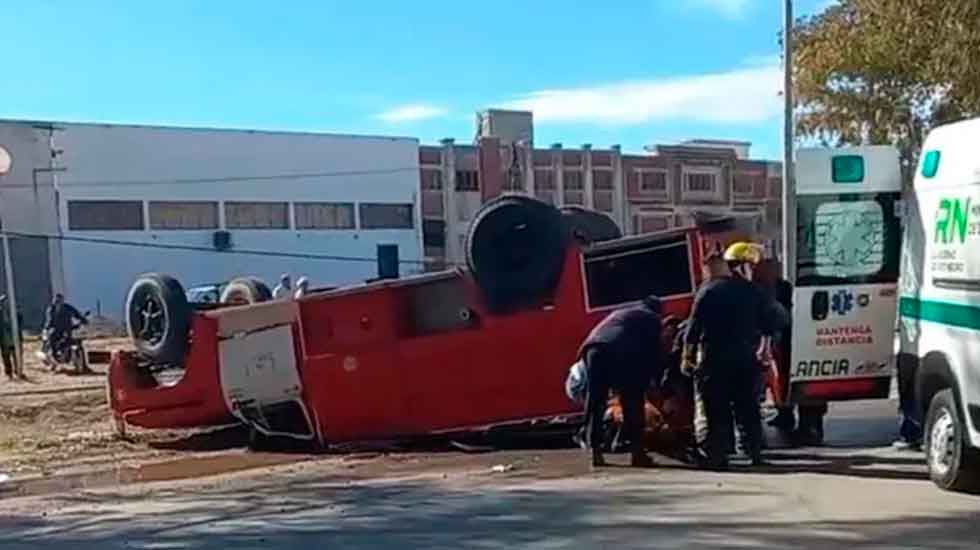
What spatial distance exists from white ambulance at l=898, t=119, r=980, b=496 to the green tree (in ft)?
16.6

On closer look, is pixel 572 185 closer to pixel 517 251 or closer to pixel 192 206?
pixel 192 206

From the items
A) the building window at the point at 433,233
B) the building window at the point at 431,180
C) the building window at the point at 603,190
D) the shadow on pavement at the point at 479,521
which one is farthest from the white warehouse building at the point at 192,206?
the shadow on pavement at the point at 479,521

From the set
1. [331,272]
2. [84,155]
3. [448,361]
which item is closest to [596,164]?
[331,272]

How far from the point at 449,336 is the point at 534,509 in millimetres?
3576

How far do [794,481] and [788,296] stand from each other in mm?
2267

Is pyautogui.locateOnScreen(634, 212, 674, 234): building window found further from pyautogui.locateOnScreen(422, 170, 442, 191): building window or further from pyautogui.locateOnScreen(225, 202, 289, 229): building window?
pyautogui.locateOnScreen(225, 202, 289, 229): building window

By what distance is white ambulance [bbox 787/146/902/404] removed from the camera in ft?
34.7

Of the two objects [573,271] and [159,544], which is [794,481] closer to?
[573,271]

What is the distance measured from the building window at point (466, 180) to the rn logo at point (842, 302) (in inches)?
1964

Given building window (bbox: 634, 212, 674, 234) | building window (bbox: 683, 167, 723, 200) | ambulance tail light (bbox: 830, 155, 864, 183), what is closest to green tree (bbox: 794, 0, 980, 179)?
ambulance tail light (bbox: 830, 155, 864, 183)

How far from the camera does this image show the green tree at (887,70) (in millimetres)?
13898

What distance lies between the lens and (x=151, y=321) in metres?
13.9

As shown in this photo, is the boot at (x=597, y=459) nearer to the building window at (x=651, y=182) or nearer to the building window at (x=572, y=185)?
the building window at (x=572, y=185)

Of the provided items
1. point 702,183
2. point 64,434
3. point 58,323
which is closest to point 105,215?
point 58,323
